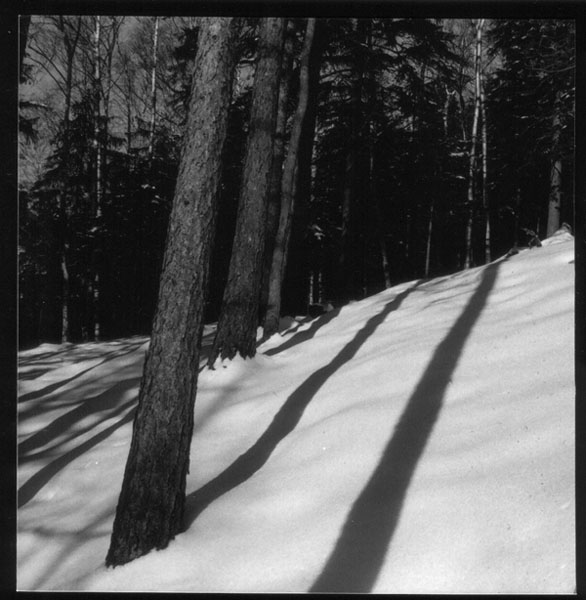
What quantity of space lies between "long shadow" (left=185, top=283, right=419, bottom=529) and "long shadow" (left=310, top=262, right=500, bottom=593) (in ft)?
3.62

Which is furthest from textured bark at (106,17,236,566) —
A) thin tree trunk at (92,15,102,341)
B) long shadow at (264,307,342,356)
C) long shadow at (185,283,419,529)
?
thin tree trunk at (92,15,102,341)

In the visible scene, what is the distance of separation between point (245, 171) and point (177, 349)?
3.54 metres

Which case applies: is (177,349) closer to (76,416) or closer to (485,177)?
(76,416)

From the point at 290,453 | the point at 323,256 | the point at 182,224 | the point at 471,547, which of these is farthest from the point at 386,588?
the point at 323,256

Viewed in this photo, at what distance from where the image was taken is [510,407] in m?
4.12

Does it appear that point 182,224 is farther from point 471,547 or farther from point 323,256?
point 323,256

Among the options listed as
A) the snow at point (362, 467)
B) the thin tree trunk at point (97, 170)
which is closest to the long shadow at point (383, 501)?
the snow at point (362, 467)

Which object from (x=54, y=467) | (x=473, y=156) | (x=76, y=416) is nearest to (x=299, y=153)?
(x=76, y=416)

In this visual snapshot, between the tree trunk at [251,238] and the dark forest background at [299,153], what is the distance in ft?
8.63

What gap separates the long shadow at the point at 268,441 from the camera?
4.30m

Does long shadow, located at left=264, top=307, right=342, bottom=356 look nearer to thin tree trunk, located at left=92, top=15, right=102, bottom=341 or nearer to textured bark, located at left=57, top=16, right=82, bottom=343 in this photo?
thin tree trunk, located at left=92, top=15, right=102, bottom=341

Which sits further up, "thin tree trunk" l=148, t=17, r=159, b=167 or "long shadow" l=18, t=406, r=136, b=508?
"thin tree trunk" l=148, t=17, r=159, b=167

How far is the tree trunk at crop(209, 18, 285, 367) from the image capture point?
22.0 ft

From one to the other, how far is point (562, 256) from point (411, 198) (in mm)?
10008
